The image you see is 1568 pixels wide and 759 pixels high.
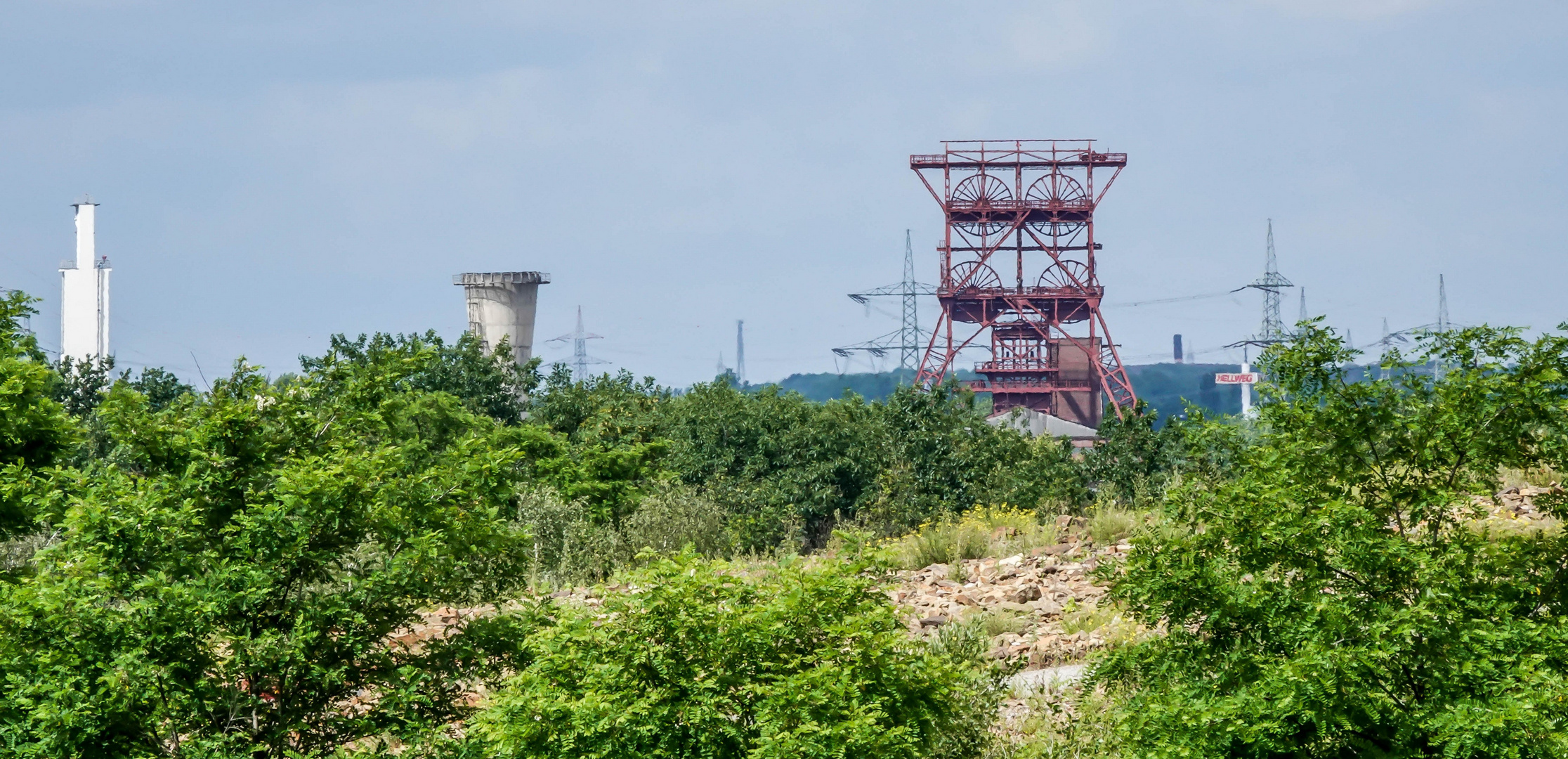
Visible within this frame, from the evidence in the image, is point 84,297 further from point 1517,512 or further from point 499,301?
point 1517,512

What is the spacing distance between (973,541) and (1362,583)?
12890 millimetres

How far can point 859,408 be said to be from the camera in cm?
3075

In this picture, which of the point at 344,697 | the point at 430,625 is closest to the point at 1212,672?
the point at 344,697

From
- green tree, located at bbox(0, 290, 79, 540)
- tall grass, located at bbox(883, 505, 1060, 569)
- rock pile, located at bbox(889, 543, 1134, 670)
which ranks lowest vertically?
rock pile, located at bbox(889, 543, 1134, 670)

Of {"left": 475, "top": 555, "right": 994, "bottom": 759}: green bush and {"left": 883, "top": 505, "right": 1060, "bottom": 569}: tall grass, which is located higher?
{"left": 475, "top": 555, "right": 994, "bottom": 759}: green bush

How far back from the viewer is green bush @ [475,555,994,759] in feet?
25.9

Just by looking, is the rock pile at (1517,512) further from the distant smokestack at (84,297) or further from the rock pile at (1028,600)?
the distant smokestack at (84,297)

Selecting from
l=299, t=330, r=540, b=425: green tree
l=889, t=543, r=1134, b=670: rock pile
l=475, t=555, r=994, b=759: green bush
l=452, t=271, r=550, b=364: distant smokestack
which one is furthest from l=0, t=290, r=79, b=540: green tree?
l=452, t=271, r=550, b=364: distant smokestack

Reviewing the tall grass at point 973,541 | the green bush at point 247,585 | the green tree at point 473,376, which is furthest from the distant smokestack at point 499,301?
the green bush at point 247,585

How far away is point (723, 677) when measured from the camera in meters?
8.29

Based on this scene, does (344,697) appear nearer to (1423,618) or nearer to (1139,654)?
(1139,654)

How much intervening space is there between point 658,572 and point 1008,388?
70.3 metres

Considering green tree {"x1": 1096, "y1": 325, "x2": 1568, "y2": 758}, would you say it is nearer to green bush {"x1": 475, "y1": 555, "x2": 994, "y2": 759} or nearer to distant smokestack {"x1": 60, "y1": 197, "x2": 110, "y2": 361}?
green bush {"x1": 475, "y1": 555, "x2": 994, "y2": 759}

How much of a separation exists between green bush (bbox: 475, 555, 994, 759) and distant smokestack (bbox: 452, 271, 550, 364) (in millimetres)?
56311
